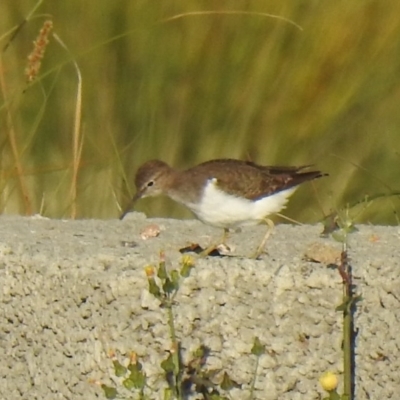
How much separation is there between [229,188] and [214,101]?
97 cm

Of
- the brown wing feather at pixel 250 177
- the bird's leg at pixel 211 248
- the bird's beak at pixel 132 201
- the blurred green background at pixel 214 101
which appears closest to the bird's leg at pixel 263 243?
the bird's leg at pixel 211 248

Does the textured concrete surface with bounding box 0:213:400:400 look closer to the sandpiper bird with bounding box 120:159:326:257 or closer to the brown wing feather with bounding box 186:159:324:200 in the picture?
the sandpiper bird with bounding box 120:159:326:257

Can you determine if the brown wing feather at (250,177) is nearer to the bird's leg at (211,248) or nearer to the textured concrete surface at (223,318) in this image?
the bird's leg at (211,248)

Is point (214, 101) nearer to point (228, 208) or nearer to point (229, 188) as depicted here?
point (229, 188)

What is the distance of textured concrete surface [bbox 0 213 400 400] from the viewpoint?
363 cm

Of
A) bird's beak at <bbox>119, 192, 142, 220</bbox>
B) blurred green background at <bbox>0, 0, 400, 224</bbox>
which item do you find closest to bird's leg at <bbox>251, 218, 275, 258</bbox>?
bird's beak at <bbox>119, 192, 142, 220</bbox>

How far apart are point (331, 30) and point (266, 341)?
248 centimetres

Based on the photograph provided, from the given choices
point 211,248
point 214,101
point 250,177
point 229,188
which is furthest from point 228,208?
point 214,101

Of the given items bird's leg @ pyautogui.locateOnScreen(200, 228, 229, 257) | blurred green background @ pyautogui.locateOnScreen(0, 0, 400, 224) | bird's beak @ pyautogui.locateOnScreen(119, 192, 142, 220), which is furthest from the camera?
blurred green background @ pyautogui.locateOnScreen(0, 0, 400, 224)

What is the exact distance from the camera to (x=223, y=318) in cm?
364

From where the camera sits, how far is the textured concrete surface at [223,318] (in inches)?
143

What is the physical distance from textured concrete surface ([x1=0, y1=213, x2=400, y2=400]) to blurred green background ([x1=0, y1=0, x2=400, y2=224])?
1876 mm

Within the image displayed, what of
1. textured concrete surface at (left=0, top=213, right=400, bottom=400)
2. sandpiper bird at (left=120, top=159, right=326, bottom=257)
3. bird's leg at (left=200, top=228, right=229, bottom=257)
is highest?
sandpiper bird at (left=120, top=159, right=326, bottom=257)

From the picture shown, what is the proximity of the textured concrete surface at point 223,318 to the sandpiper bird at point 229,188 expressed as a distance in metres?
0.91
